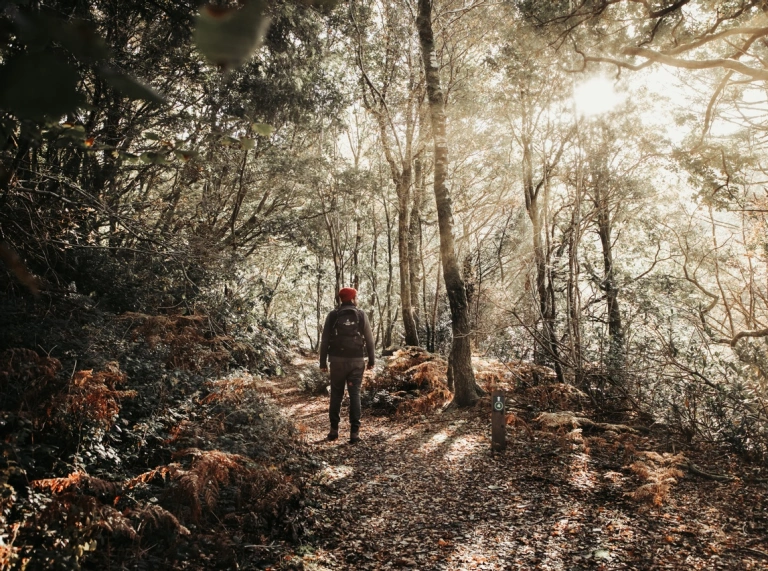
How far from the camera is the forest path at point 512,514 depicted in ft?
11.8

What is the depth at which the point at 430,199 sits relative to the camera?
703 inches

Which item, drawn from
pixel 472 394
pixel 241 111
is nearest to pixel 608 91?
pixel 472 394

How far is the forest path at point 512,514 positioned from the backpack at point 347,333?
116 centimetres

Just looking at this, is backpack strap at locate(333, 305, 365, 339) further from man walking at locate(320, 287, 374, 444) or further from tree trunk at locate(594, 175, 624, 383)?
tree trunk at locate(594, 175, 624, 383)

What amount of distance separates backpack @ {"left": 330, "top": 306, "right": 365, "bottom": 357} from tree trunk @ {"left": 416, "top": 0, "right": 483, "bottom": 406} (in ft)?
6.96

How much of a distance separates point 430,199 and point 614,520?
48.3 feet

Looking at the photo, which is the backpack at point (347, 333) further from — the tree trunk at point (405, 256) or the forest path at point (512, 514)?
the tree trunk at point (405, 256)

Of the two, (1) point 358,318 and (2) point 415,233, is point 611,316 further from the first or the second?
(1) point 358,318

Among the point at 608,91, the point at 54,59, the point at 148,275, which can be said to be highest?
the point at 608,91

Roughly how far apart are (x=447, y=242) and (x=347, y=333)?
9.04ft

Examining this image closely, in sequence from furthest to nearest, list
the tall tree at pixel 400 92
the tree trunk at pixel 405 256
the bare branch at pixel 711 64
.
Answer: the tree trunk at pixel 405 256 < the tall tree at pixel 400 92 < the bare branch at pixel 711 64

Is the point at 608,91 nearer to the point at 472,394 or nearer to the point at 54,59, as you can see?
the point at 472,394

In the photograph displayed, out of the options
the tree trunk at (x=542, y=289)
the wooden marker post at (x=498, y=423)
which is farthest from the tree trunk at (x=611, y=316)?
the wooden marker post at (x=498, y=423)

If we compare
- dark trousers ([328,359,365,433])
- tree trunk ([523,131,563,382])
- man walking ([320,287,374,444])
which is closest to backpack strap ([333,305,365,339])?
man walking ([320,287,374,444])
